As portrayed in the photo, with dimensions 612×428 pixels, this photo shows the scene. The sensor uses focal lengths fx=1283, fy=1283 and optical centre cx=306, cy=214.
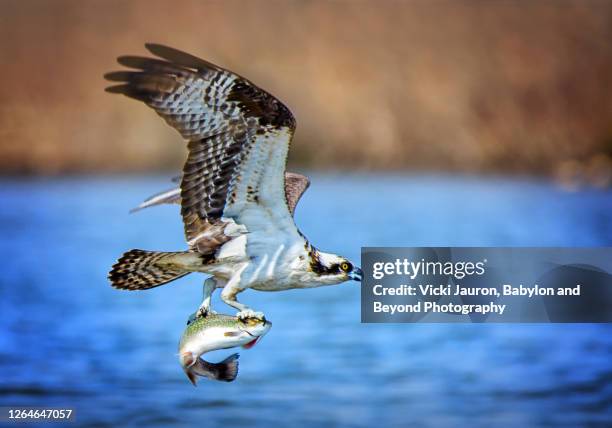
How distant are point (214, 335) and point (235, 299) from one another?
0.41 feet

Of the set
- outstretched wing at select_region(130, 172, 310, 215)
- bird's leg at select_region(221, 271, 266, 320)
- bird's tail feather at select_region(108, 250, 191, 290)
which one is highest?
outstretched wing at select_region(130, 172, 310, 215)

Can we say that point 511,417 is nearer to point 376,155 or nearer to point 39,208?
point 376,155

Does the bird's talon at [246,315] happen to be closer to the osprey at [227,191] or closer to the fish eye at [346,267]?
the osprey at [227,191]

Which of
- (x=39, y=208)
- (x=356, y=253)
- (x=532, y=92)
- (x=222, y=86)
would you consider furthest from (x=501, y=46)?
(x=39, y=208)

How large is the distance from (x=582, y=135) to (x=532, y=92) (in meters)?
0.28

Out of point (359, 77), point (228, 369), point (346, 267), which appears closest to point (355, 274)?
point (346, 267)

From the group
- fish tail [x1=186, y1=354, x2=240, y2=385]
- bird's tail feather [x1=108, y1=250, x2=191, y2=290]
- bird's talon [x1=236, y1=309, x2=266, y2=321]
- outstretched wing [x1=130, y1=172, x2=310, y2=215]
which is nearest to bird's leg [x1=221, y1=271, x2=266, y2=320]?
bird's talon [x1=236, y1=309, x2=266, y2=321]

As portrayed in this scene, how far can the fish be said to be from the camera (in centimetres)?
381

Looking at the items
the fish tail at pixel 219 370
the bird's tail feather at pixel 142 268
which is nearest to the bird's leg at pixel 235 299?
the bird's tail feather at pixel 142 268

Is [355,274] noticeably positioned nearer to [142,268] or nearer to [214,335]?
[214,335]

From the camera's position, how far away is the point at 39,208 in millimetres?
6367

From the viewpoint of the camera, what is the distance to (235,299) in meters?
3.86

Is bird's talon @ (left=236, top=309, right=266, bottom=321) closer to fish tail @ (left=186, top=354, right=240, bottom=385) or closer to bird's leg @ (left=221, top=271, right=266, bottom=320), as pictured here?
bird's leg @ (left=221, top=271, right=266, bottom=320)

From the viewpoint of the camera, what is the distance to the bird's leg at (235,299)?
3.80 metres
